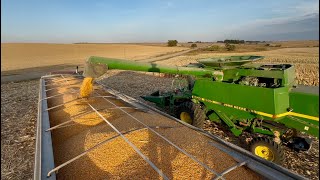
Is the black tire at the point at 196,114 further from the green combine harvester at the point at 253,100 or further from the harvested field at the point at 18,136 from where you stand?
the harvested field at the point at 18,136

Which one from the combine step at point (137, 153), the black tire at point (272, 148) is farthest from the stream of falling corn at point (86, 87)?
the black tire at point (272, 148)

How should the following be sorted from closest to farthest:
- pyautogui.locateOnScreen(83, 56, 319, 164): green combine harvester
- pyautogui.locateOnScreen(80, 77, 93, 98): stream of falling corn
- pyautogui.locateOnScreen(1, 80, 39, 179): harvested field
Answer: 1. pyautogui.locateOnScreen(83, 56, 319, 164): green combine harvester
2. pyautogui.locateOnScreen(1, 80, 39, 179): harvested field
3. pyautogui.locateOnScreen(80, 77, 93, 98): stream of falling corn

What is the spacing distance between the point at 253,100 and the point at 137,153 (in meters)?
3.35

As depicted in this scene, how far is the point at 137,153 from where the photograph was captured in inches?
160

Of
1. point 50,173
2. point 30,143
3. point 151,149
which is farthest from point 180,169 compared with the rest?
point 30,143

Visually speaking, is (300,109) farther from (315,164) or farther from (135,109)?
(135,109)

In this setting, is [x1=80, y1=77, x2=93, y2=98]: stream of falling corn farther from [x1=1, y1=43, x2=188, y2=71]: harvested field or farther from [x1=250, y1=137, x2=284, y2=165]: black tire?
[x1=1, y1=43, x2=188, y2=71]: harvested field

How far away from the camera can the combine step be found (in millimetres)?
3543

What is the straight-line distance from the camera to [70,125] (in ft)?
18.1

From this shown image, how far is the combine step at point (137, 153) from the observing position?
354 centimetres

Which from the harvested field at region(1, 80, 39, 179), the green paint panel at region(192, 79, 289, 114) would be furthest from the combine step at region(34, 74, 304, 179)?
the green paint panel at region(192, 79, 289, 114)

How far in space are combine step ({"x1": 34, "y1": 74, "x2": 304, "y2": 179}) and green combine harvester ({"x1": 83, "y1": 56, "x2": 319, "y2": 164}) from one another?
1363 mm

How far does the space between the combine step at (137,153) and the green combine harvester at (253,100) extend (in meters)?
1.36

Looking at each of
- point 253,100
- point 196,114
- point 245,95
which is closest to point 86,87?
point 196,114
